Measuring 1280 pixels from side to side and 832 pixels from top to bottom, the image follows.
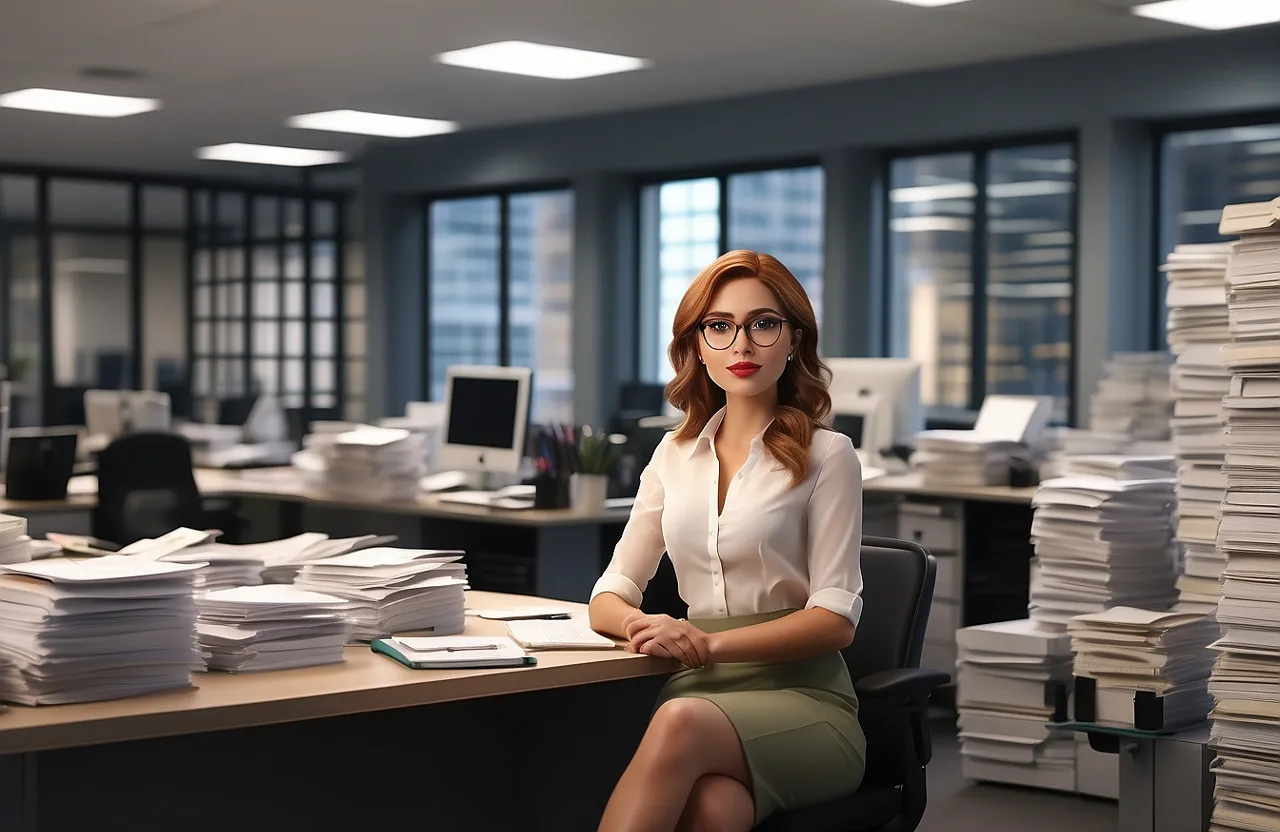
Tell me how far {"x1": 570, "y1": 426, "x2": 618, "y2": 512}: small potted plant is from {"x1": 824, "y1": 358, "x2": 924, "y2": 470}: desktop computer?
124 centimetres

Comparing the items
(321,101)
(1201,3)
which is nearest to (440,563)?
(1201,3)

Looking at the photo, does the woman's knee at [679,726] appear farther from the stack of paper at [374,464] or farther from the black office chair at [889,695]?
the stack of paper at [374,464]

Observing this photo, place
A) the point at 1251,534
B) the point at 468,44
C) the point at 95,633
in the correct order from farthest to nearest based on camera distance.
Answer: the point at 468,44 → the point at 1251,534 → the point at 95,633

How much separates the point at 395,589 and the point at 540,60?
5335 mm

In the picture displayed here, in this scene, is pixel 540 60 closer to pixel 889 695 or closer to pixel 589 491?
pixel 589 491

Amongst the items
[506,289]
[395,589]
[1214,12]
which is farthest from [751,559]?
[506,289]

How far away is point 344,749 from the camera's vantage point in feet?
8.94

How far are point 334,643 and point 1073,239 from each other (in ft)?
20.1

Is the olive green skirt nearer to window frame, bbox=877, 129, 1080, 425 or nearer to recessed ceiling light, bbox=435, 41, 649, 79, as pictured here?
recessed ceiling light, bbox=435, 41, 649, 79

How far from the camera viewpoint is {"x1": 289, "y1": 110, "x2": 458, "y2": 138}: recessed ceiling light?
946cm

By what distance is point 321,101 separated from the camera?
349 inches

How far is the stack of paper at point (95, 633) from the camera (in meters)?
2.17

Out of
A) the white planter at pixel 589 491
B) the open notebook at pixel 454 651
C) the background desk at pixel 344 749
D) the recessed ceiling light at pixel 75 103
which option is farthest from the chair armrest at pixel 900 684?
the recessed ceiling light at pixel 75 103

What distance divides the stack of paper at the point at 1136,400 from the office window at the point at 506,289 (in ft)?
13.5
